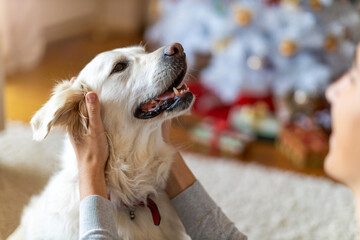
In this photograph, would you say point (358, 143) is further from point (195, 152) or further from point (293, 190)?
point (195, 152)

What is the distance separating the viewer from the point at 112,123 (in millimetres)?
1192

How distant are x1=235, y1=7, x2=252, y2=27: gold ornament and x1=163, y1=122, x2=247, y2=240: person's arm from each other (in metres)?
1.67

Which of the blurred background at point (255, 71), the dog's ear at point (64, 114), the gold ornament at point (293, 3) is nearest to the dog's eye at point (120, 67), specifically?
the dog's ear at point (64, 114)

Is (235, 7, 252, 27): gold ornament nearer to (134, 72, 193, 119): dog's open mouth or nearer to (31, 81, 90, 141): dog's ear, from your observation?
(134, 72, 193, 119): dog's open mouth

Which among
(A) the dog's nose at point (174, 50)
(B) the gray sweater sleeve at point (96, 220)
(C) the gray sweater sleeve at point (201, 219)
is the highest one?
(A) the dog's nose at point (174, 50)

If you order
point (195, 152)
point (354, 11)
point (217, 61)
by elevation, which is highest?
point (354, 11)

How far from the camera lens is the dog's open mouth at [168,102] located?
1160 millimetres

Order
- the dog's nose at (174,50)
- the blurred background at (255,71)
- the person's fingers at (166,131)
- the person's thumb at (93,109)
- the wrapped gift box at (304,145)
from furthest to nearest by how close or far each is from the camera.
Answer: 1. the blurred background at (255,71)
2. the wrapped gift box at (304,145)
3. the person's fingers at (166,131)
4. the dog's nose at (174,50)
5. the person's thumb at (93,109)

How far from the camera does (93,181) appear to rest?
105 cm

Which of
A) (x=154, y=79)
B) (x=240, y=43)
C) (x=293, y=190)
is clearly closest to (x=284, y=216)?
(x=293, y=190)

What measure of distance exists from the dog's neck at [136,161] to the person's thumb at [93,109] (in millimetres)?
108

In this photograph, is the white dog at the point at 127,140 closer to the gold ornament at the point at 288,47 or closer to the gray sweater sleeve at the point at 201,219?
the gray sweater sleeve at the point at 201,219

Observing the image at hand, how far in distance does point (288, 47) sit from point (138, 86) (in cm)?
169

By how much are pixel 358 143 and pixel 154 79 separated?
1.85 ft
